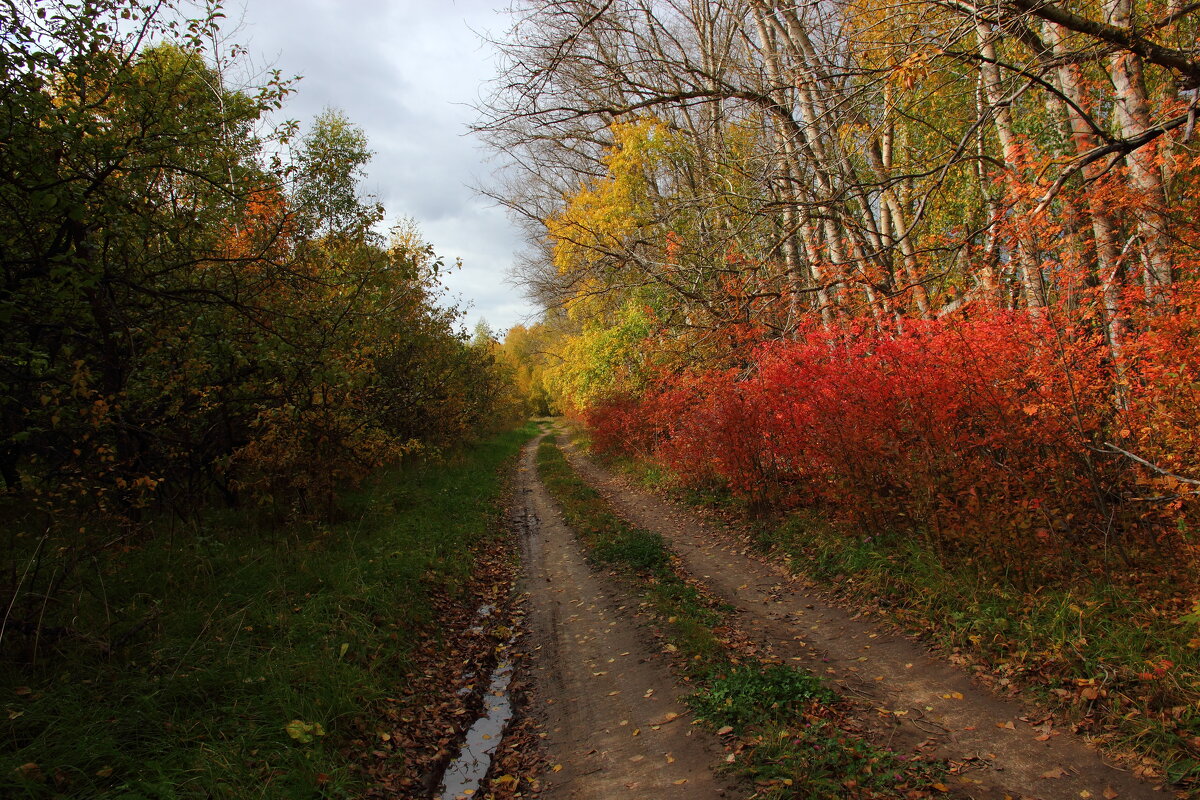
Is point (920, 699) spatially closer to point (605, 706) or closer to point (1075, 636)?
point (1075, 636)

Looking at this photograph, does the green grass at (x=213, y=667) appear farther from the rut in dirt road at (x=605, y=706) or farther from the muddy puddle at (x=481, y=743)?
the rut in dirt road at (x=605, y=706)

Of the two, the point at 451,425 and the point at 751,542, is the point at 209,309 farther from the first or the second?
the point at 451,425

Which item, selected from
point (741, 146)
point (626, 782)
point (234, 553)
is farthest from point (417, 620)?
point (741, 146)

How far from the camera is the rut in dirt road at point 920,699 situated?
136 inches

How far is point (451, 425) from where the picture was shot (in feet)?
61.3

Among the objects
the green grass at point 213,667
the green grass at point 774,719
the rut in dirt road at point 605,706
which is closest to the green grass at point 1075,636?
the green grass at point 774,719

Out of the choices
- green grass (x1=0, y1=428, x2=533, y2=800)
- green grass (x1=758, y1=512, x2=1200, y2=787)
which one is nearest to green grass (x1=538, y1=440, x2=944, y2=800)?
green grass (x1=758, y1=512, x2=1200, y2=787)

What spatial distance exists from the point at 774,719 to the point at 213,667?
14.3ft

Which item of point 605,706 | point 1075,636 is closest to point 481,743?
point 605,706

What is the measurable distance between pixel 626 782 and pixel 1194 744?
3455 mm

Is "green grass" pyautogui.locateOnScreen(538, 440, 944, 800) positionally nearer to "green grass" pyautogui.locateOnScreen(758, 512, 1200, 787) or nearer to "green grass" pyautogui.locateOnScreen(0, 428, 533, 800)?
"green grass" pyautogui.locateOnScreen(758, 512, 1200, 787)

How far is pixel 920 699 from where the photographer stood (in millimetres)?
4441

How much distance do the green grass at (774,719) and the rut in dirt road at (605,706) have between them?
0.24 meters

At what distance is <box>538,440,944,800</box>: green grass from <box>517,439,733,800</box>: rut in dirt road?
240 mm
